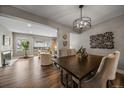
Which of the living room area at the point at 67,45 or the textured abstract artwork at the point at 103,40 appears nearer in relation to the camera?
the living room area at the point at 67,45

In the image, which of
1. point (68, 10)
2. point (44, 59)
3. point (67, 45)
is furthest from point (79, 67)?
point (44, 59)

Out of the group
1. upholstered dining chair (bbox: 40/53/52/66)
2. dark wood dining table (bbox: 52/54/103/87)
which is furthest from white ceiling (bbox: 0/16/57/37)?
dark wood dining table (bbox: 52/54/103/87)

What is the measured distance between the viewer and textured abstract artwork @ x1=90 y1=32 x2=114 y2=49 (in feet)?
11.7

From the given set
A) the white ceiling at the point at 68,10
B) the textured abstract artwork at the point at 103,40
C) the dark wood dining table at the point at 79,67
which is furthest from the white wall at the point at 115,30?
the dark wood dining table at the point at 79,67

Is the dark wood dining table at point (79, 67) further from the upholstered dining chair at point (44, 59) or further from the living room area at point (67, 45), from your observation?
the upholstered dining chair at point (44, 59)

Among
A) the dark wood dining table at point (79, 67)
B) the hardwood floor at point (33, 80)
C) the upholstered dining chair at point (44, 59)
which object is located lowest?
the hardwood floor at point (33, 80)

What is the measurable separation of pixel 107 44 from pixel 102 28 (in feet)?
2.87

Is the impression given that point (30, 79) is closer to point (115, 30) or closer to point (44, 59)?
point (44, 59)

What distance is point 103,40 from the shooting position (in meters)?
3.92

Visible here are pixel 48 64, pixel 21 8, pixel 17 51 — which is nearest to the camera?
pixel 21 8

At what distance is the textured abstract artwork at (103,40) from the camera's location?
141 inches

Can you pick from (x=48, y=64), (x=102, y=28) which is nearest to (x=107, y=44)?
(x=102, y=28)
